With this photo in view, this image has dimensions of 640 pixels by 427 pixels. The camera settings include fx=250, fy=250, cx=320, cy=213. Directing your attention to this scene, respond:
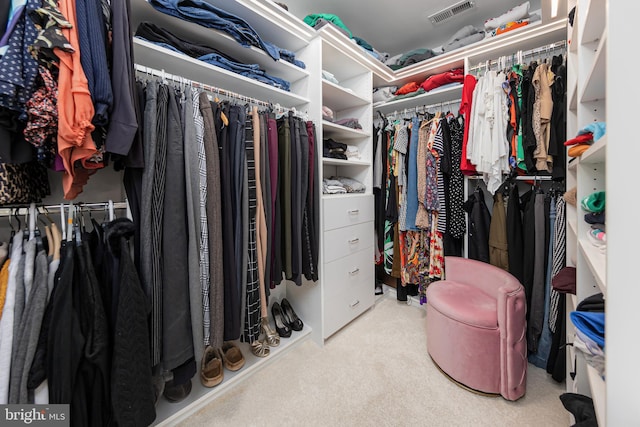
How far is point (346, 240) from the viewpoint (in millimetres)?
1885

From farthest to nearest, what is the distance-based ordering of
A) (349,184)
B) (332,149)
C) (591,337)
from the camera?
(349,184)
(332,149)
(591,337)

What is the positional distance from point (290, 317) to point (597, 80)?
1946 millimetres

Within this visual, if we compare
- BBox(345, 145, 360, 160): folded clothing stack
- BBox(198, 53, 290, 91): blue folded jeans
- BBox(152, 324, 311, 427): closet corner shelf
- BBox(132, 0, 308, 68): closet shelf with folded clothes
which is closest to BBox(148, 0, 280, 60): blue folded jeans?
BBox(132, 0, 308, 68): closet shelf with folded clothes

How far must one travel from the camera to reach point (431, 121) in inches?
76.6

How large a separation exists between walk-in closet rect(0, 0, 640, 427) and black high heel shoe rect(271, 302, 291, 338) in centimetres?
2

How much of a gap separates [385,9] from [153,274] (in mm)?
2336

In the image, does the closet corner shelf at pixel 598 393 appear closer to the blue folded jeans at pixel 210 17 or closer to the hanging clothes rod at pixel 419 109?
the blue folded jeans at pixel 210 17

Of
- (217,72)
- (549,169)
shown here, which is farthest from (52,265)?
(549,169)

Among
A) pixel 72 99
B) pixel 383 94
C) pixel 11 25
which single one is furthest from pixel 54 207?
pixel 383 94

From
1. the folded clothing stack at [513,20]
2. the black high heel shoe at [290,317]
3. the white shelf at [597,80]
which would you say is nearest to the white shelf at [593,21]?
the white shelf at [597,80]

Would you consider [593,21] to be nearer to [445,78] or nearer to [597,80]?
[597,80]

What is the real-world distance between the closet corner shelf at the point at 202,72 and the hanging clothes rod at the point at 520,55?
1.31 m

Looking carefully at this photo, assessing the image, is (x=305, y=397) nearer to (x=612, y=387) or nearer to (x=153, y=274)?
(x=153, y=274)

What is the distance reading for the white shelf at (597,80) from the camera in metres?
0.61
